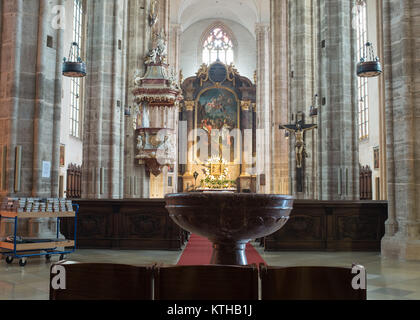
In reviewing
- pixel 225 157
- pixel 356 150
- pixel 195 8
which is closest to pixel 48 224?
pixel 356 150

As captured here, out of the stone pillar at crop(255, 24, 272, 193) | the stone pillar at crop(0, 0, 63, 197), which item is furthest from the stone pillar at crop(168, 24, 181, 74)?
the stone pillar at crop(0, 0, 63, 197)

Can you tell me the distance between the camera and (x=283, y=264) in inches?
301

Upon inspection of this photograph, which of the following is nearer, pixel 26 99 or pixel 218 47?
pixel 26 99

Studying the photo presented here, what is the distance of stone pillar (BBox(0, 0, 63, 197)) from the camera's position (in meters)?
7.80

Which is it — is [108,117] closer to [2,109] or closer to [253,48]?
[2,109]

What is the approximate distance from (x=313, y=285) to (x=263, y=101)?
29.5 metres

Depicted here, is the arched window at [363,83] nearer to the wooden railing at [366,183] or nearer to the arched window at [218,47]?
the wooden railing at [366,183]

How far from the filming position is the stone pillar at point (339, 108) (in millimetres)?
12406

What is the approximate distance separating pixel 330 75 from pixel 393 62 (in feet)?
13.2

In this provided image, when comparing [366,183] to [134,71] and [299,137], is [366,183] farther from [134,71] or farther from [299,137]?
[134,71]

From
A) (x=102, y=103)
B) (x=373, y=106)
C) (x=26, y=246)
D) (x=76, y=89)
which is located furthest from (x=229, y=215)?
(x=76, y=89)

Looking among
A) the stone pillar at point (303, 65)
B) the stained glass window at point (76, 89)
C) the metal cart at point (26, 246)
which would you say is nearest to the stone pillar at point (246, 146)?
the stained glass window at point (76, 89)

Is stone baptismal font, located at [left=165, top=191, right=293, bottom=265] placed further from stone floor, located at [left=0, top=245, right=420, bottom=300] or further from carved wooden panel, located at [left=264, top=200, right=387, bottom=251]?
carved wooden panel, located at [left=264, top=200, right=387, bottom=251]

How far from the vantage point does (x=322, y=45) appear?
1297 cm
